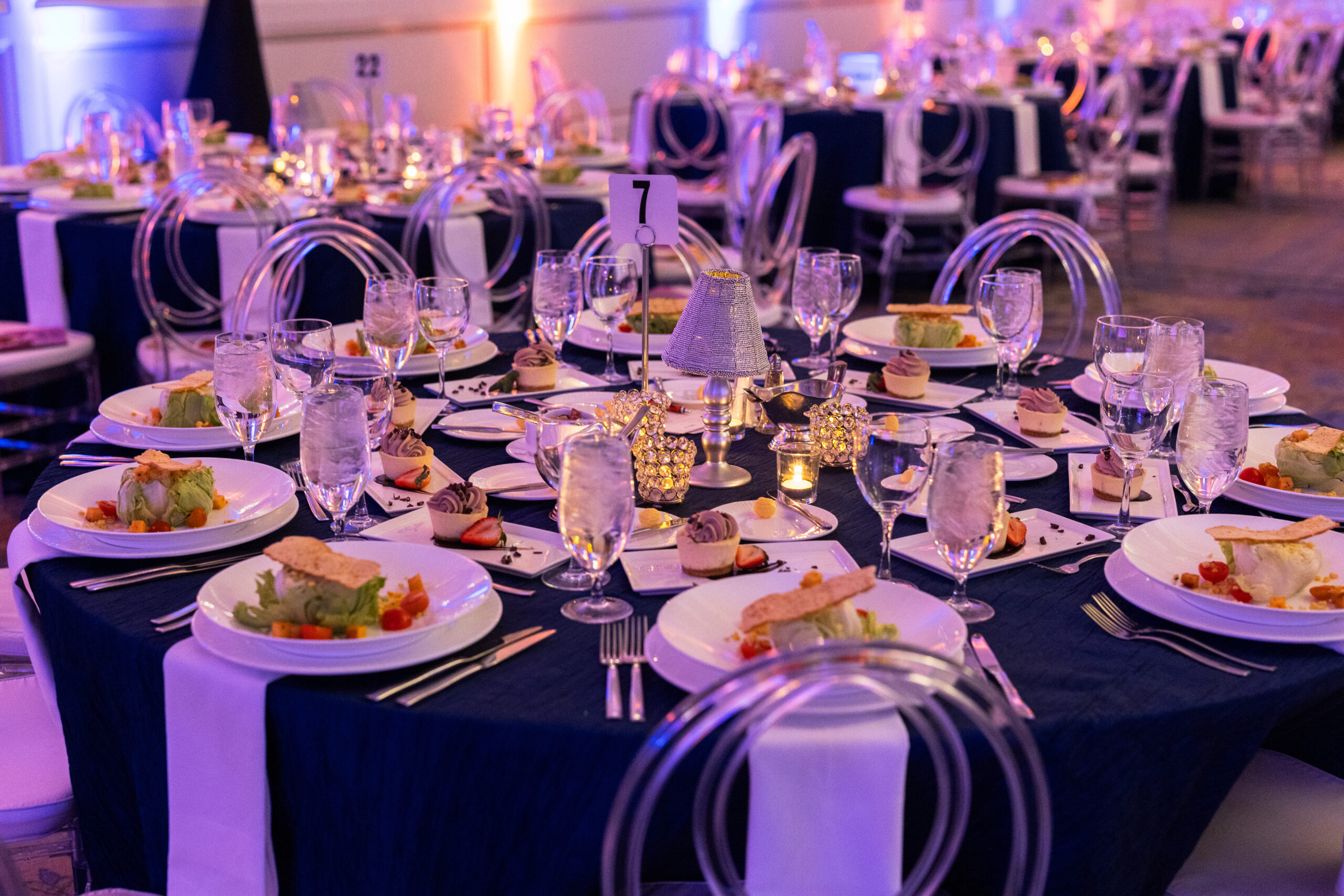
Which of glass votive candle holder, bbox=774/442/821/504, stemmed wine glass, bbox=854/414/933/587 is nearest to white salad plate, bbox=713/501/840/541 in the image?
glass votive candle holder, bbox=774/442/821/504

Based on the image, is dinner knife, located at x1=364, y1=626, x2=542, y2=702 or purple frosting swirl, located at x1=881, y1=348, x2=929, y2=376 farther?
purple frosting swirl, located at x1=881, y1=348, x2=929, y2=376

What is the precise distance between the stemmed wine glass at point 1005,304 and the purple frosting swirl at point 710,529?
86 centimetres

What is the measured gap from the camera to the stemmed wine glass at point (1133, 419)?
1.65m

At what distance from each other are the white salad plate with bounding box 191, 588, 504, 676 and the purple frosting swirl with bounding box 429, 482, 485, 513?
24 cm

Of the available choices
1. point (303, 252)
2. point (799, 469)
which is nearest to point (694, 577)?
point (799, 469)

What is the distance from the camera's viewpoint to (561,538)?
1.64 metres

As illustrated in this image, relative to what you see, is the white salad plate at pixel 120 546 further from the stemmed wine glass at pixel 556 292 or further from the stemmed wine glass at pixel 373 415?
the stemmed wine glass at pixel 556 292

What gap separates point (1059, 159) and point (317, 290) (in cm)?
458

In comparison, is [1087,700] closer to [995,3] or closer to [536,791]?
[536,791]

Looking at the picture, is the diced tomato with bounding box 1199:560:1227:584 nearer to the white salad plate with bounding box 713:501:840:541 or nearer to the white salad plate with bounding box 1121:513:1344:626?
the white salad plate with bounding box 1121:513:1344:626

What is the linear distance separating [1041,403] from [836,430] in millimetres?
388

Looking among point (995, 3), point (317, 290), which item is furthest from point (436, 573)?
point (995, 3)

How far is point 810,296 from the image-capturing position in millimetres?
2398

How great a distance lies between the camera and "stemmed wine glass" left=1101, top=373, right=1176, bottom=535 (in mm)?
1654
